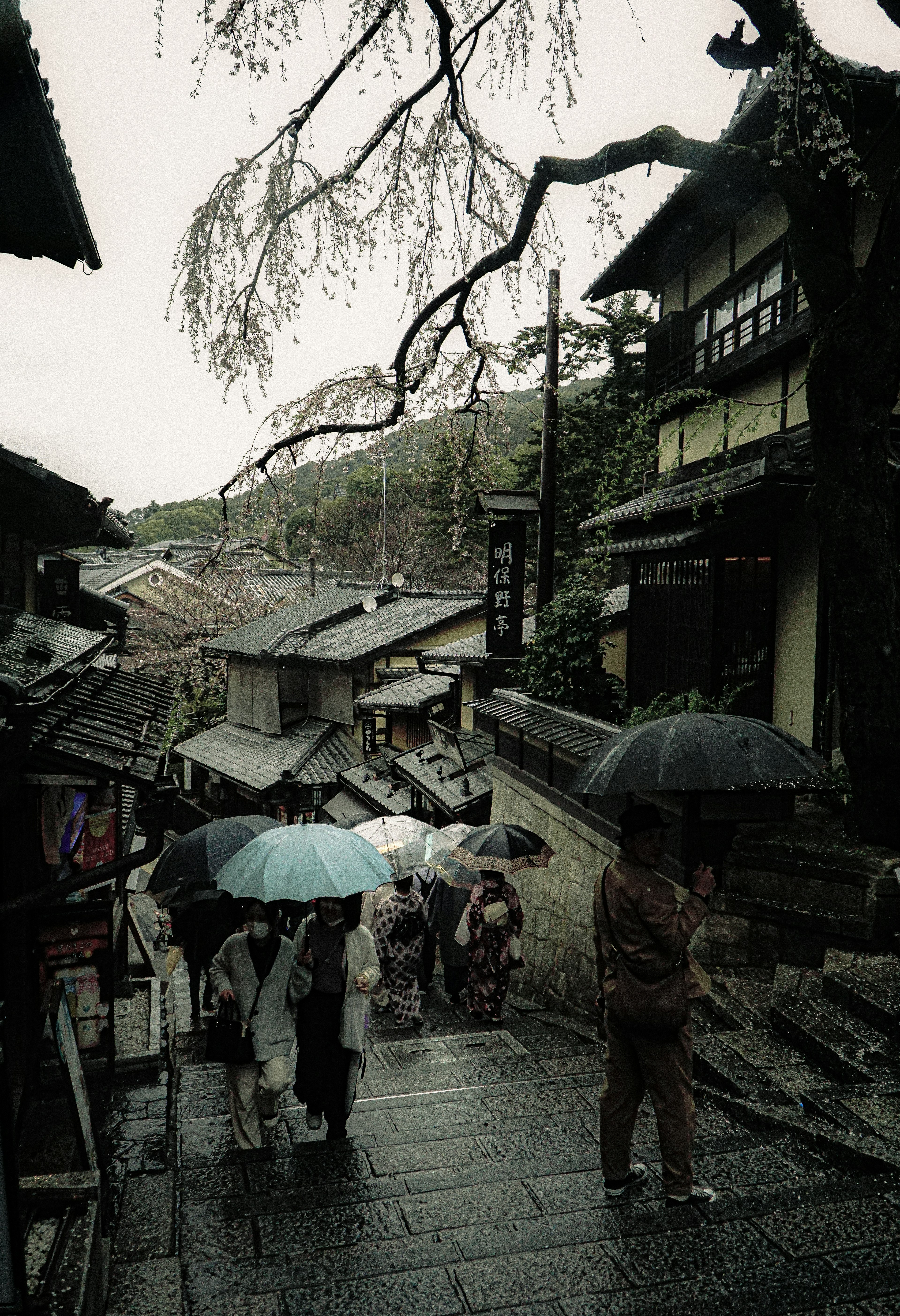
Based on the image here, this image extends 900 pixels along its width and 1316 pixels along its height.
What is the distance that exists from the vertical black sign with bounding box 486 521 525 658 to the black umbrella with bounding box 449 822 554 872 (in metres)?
7.96

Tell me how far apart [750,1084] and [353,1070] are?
2.61 meters

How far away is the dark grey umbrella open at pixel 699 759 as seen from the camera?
5.91 metres

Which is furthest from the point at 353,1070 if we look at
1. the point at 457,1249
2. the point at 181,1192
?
the point at 457,1249

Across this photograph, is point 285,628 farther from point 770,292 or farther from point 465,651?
point 770,292

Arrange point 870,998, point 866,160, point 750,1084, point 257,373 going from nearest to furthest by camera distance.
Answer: point 750,1084 < point 870,998 < point 257,373 < point 866,160

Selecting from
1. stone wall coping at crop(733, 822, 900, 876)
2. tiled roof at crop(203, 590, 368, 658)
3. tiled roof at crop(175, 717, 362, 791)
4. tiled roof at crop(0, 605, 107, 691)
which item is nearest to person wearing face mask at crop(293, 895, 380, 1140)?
tiled roof at crop(0, 605, 107, 691)

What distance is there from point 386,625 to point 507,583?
1206 cm

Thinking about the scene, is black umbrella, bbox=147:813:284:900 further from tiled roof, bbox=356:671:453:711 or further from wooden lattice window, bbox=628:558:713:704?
tiled roof, bbox=356:671:453:711

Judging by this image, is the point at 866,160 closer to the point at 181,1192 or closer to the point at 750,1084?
the point at 750,1084

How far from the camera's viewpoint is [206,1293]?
12.9 ft

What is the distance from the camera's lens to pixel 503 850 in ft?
30.4

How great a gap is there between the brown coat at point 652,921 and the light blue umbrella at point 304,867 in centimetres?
214

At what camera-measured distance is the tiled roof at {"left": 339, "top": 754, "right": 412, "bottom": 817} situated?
2158cm

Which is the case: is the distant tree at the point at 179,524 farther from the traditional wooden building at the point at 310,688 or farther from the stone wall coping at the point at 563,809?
the stone wall coping at the point at 563,809
